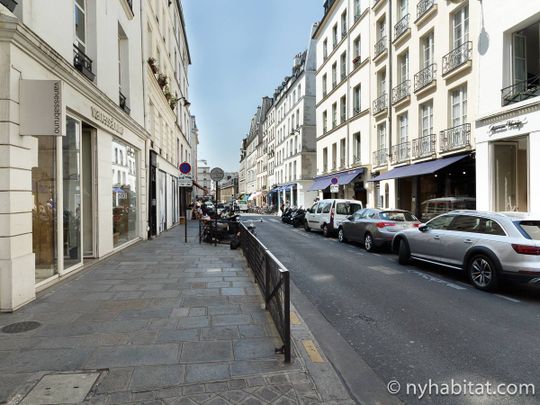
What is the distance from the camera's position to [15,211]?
5.47m

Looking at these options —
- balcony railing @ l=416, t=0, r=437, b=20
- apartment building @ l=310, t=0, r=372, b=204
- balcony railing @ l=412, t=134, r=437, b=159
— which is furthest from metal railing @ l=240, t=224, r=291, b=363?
apartment building @ l=310, t=0, r=372, b=204

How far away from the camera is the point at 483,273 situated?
7.07 m

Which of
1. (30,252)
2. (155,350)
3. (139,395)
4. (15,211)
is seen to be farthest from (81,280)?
(139,395)

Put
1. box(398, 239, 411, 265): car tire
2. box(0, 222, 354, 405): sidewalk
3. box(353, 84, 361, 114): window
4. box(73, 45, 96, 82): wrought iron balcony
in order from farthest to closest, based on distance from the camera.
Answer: box(353, 84, 361, 114): window → box(398, 239, 411, 265): car tire → box(73, 45, 96, 82): wrought iron balcony → box(0, 222, 354, 405): sidewalk

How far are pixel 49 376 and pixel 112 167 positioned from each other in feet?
27.0

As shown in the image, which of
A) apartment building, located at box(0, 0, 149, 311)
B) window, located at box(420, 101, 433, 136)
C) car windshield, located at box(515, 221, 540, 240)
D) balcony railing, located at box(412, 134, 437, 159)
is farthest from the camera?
window, located at box(420, 101, 433, 136)

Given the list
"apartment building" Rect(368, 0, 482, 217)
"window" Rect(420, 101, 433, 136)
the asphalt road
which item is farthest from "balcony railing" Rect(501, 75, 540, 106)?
the asphalt road

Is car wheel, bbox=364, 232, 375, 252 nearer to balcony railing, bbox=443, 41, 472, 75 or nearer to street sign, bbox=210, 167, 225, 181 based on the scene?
street sign, bbox=210, 167, 225, 181

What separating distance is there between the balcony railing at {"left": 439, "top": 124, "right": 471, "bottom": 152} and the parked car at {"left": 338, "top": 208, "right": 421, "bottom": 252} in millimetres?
3979

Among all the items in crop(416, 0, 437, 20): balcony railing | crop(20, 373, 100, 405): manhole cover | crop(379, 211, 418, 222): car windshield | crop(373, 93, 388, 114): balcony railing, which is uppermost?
crop(416, 0, 437, 20): balcony railing

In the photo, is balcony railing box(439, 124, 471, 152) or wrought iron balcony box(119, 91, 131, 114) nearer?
wrought iron balcony box(119, 91, 131, 114)

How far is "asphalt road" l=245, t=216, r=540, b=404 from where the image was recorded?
369cm

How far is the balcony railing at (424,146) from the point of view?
53.3 ft

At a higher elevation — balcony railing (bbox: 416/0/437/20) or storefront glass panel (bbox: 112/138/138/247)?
balcony railing (bbox: 416/0/437/20)
